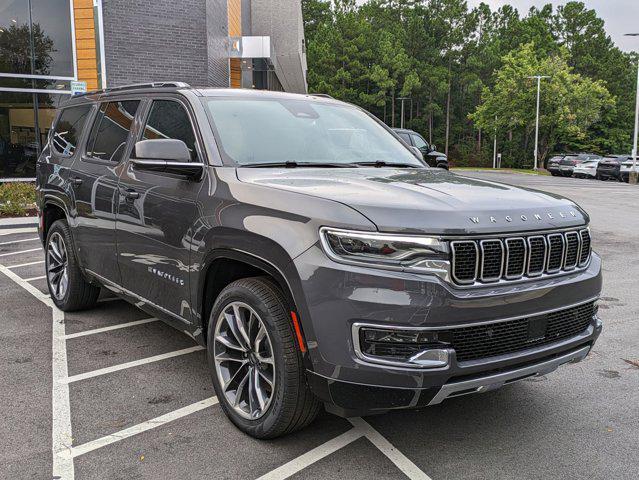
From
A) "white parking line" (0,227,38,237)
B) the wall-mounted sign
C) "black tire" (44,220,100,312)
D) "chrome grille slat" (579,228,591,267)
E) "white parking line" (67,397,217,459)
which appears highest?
the wall-mounted sign

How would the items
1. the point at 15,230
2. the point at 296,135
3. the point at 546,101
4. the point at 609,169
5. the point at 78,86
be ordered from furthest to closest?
1. the point at 546,101
2. the point at 609,169
3. the point at 78,86
4. the point at 15,230
5. the point at 296,135

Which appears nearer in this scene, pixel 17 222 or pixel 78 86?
pixel 17 222

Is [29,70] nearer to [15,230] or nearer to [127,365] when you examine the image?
[15,230]

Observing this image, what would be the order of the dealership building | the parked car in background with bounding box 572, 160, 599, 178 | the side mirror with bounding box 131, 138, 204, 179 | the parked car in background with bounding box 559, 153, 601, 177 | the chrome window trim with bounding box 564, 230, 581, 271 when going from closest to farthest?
1. the chrome window trim with bounding box 564, 230, 581, 271
2. the side mirror with bounding box 131, 138, 204, 179
3. the dealership building
4. the parked car in background with bounding box 572, 160, 599, 178
5. the parked car in background with bounding box 559, 153, 601, 177

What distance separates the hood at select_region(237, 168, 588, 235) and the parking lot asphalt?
1221mm

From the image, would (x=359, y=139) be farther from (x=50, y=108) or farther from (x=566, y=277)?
(x=50, y=108)

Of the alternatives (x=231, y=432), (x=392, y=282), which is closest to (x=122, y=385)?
(x=231, y=432)

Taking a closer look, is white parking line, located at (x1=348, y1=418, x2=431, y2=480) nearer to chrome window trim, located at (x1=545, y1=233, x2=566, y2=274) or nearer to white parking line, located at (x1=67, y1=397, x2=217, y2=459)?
white parking line, located at (x1=67, y1=397, x2=217, y2=459)

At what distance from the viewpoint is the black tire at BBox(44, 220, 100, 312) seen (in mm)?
5543

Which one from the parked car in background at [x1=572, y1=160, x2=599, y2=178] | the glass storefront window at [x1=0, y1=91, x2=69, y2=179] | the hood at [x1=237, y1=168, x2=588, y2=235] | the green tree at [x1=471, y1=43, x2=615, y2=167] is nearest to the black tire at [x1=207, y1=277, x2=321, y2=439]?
the hood at [x1=237, y1=168, x2=588, y2=235]

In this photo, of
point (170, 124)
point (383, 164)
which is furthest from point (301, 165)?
point (170, 124)

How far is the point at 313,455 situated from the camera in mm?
3291

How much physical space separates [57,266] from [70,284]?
40cm

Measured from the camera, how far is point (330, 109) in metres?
4.85
